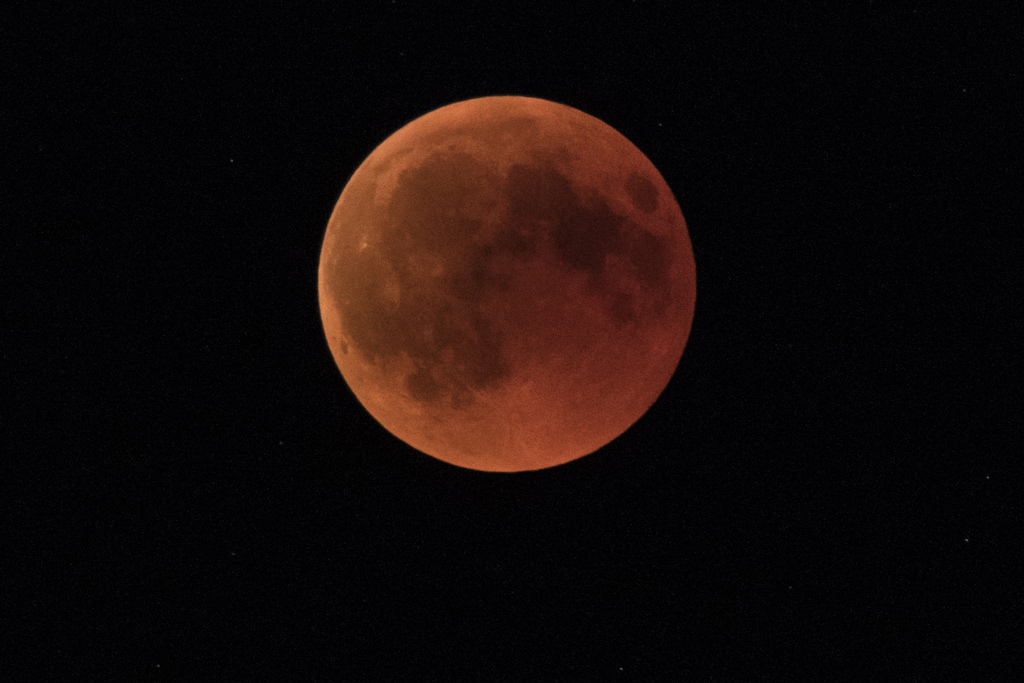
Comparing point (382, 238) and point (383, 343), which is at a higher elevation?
point (382, 238)

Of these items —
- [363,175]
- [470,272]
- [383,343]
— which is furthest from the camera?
[363,175]

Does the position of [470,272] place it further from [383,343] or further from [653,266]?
[653,266]

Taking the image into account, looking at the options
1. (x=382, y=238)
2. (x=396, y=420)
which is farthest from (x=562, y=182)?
(x=396, y=420)

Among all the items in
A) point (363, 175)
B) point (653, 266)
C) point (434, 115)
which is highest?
point (434, 115)

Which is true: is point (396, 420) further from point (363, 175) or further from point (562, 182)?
point (562, 182)

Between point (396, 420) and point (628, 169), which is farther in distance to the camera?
point (396, 420)

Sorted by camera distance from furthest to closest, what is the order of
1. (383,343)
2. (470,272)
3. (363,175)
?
(363,175)
(383,343)
(470,272)
